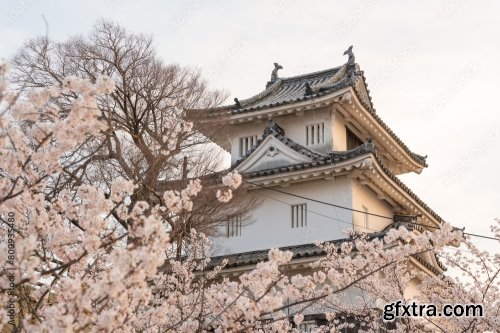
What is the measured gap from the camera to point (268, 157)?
59.0 ft

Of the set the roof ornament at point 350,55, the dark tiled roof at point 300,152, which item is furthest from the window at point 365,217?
the roof ornament at point 350,55

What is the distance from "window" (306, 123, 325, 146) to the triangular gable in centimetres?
80

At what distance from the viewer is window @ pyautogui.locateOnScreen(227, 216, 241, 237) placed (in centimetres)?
1780

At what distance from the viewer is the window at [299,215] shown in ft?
56.1

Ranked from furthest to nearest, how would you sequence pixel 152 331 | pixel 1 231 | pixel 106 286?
pixel 152 331 < pixel 1 231 < pixel 106 286

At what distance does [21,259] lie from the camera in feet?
13.5

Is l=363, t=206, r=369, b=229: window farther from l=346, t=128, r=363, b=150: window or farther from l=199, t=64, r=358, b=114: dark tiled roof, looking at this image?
l=199, t=64, r=358, b=114: dark tiled roof

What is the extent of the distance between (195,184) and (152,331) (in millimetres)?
1992

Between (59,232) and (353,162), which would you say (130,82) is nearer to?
(353,162)

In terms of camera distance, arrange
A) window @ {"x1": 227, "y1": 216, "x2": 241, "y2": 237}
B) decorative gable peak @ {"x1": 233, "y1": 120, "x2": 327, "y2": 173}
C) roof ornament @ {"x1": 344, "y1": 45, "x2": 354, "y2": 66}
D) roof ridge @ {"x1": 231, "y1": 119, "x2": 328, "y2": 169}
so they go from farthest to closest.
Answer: roof ornament @ {"x1": 344, "y1": 45, "x2": 354, "y2": 66} → window @ {"x1": 227, "y1": 216, "x2": 241, "y2": 237} → decorative gable peak @ {"x1": 233, "y1": 120, "x2": 327, "y2": 173} → roof ridge @ {"x1": 231, "y1": 119, "x2": 328, "y2": 169}

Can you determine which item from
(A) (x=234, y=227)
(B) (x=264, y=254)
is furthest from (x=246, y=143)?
(B) (x=264, y=254)

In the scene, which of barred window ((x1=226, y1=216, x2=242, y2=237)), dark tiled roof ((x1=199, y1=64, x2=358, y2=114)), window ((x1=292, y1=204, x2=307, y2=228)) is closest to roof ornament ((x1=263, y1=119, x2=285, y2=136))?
dark tiled roof ((x1=199, y1=64, x2=358, y2=114))

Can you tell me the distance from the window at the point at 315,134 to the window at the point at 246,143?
167 centimetres

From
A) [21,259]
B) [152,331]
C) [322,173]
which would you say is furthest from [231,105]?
[21,259]
